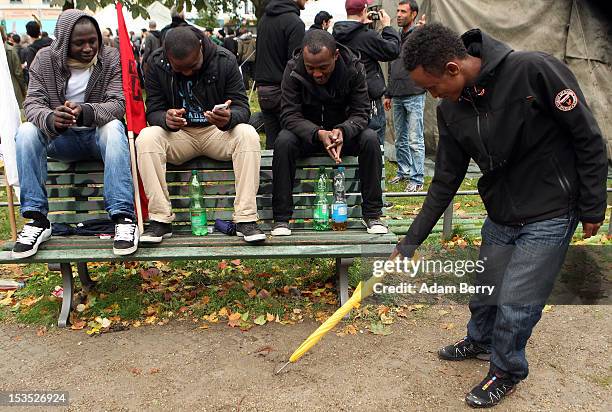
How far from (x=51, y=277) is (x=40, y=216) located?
105 centimetres

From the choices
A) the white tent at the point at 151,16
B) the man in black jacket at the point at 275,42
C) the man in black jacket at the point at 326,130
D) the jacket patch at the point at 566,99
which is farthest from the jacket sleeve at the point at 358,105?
the white tent at the point at 151,16

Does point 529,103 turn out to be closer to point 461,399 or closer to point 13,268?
point 461,399

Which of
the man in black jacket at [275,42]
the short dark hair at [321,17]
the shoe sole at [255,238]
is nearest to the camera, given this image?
the shoe sole at [255,238]

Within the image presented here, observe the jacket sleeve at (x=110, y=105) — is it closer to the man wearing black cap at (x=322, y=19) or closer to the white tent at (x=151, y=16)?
the man wearing black cap at (x=322, y=19)

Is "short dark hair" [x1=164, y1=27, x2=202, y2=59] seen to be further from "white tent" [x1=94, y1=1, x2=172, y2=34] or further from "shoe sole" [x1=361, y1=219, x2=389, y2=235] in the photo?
"white tent" [x1=94, y1=1, x2=172, y2=34]

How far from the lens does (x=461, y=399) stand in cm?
304

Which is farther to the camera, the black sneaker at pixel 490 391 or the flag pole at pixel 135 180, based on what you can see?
the flag pole at pixel 135 180

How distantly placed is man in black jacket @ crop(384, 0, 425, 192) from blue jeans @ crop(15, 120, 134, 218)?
3.81m

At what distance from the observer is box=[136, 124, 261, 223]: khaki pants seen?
386 cm

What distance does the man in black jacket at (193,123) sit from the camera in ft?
12.6

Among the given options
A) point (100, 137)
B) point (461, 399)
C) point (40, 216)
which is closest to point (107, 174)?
point (100, 137)

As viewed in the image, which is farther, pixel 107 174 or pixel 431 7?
pixel 431 7

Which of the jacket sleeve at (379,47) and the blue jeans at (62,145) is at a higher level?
the jacket sleeve at (379,47)

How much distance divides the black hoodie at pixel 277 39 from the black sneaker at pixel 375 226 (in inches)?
88.4
